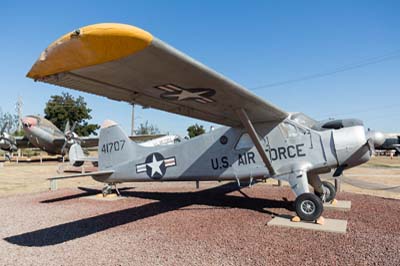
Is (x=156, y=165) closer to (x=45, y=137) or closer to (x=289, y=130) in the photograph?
(x=289, y=130)

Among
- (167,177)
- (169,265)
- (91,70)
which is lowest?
(169,265)

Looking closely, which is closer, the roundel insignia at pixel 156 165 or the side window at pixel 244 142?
the side window at pixel 244 142

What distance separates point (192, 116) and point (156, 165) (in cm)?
313

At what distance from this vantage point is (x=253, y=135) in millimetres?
7137

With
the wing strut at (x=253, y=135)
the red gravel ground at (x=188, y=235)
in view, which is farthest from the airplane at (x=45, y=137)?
the wing strut at (x=253, y=135)

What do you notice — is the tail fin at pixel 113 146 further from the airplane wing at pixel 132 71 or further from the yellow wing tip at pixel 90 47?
the yellow wing tip at pixel 90 47

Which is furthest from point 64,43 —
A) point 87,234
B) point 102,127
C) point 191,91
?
point 102,127

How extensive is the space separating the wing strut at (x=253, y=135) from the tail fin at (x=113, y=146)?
4.87 meters

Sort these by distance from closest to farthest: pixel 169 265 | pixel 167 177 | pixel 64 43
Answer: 1. pixel 64 43
2. pixel 169 265
3. pixel 167 177

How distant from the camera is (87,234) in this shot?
6.31 m

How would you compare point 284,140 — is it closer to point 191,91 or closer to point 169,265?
point 191,91

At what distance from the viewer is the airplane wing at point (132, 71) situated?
3102mm

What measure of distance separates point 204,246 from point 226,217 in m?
2.34

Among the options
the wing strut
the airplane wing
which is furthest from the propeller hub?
the airplane wing
